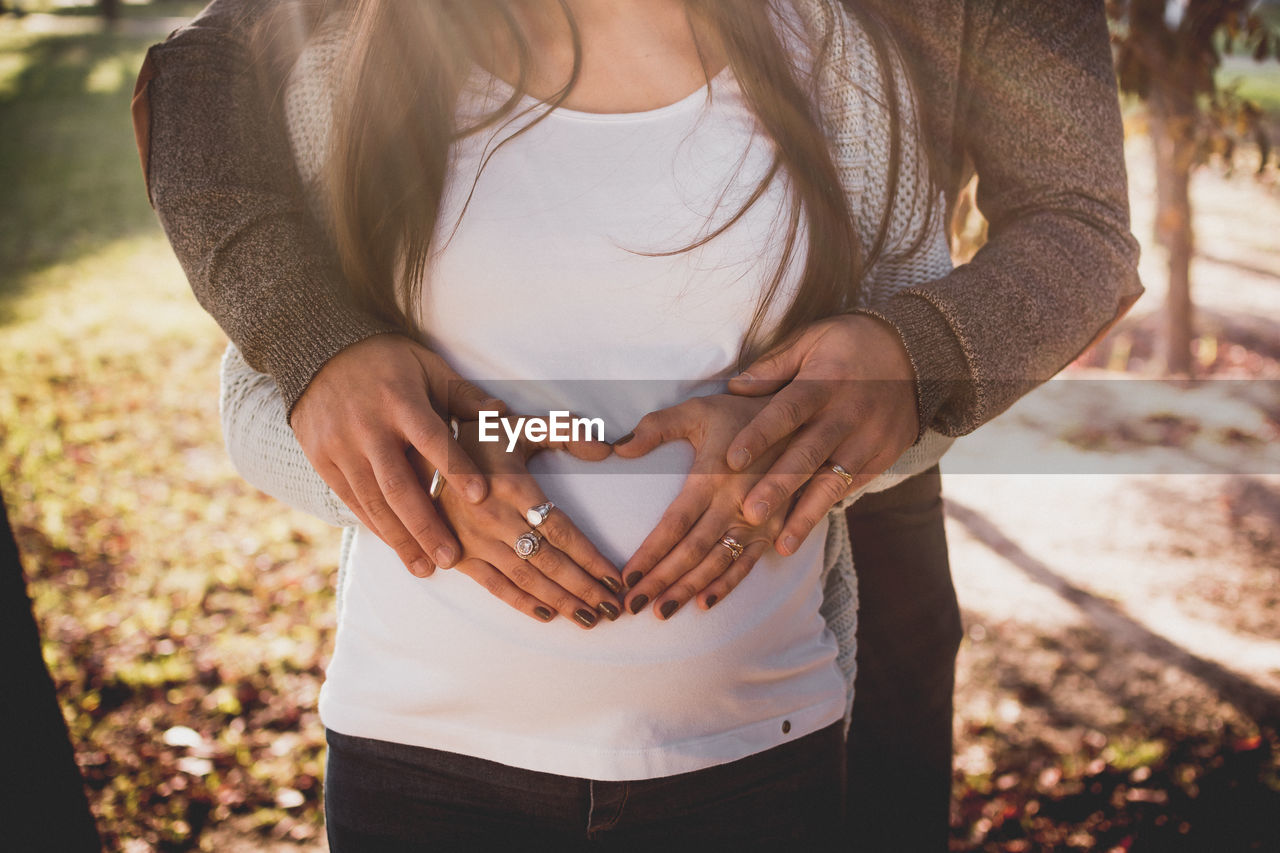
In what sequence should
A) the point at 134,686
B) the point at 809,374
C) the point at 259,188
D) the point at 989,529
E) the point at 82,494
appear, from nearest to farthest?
the point at 809,374
the point at 259,188
the point at 134,686
the point at 989,529
the point at 82,494

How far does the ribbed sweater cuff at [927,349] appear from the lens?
1256mm

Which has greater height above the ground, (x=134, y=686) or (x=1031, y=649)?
(x=134, y=686)

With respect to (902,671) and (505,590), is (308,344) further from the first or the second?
(902,671)

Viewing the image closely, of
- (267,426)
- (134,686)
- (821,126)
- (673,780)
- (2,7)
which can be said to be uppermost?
(2,7)

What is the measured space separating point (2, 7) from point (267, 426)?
22370mm

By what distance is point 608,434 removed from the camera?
1.27 metres

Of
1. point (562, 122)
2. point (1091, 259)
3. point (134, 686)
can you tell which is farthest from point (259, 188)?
point (134, 686)

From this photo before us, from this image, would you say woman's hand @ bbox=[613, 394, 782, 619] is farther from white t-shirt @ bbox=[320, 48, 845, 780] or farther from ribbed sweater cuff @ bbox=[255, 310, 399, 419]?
ribbed sweater cuff @ bbox=[255, 310, 399, 419]

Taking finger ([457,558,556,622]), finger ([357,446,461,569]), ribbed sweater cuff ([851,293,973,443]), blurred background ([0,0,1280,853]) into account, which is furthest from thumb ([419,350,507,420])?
blurred background ([0,0,1280,853])

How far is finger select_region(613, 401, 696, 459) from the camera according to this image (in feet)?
3.90

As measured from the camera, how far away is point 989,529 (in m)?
3.96

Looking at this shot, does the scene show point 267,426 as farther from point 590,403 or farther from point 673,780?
point 673,780

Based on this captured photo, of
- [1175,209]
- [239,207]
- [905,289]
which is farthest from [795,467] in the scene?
[1175,209]

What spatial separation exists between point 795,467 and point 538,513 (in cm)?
35
